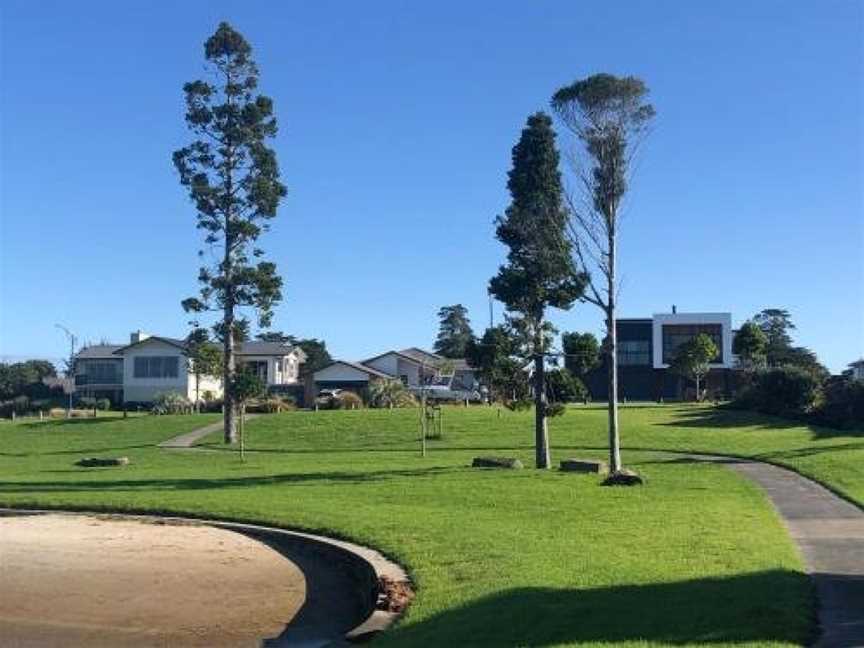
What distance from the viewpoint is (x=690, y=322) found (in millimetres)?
94750

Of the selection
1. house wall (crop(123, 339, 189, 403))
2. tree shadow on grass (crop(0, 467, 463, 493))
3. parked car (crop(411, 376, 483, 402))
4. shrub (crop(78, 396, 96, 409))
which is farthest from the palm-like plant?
tree shadow on grass (crop(0, 467, 463, 493))

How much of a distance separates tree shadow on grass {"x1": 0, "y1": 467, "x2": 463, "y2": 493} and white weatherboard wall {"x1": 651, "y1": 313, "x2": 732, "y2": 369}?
222 ft

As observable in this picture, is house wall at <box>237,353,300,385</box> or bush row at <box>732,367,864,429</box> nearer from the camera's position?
bush row at <box>732,367,864,429</box>

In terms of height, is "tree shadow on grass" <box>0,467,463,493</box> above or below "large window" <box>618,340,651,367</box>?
below

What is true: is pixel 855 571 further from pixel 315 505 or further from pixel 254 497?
pixel 254 497

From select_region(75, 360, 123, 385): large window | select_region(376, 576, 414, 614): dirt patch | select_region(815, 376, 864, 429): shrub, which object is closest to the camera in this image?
select_region(376, 576, 414, 614): dirt patch

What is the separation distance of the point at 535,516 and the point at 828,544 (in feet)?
16.6

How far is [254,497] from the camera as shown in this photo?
879 inches

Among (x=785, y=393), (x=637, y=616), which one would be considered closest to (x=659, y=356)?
(x=785, y=393)

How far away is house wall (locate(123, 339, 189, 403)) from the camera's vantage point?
8938 centimetres

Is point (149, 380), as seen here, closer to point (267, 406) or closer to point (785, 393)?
point (267, 406)

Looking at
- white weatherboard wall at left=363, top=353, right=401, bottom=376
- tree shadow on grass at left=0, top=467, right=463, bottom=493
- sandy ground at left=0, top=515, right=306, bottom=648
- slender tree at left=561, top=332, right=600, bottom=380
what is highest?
white weatherboard wall at left=363, top=353, right=401, bottom=376

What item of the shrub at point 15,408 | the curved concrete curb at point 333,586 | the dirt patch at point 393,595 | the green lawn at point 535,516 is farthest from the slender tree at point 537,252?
the shrub at point 15,408

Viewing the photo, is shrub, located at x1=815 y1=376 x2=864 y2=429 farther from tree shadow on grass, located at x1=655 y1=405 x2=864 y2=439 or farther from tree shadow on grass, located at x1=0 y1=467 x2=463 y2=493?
tree shadow on grass, located at x1=0 y1=467 x2=463 y2=493
